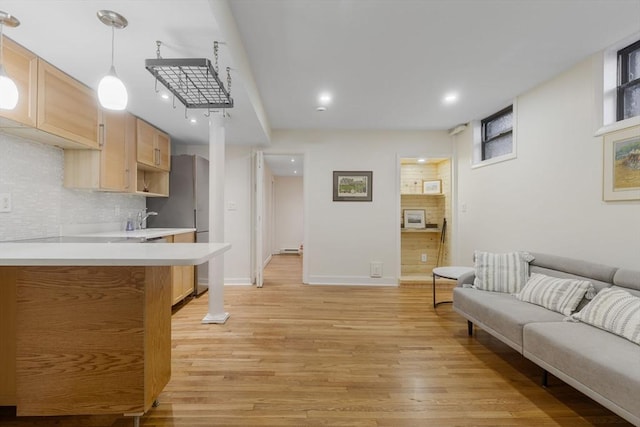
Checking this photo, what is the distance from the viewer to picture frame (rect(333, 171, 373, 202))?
4.31 metres

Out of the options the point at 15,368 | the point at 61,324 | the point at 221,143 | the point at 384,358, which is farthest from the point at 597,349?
the point at 221,143

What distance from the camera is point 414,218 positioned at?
4.92 m

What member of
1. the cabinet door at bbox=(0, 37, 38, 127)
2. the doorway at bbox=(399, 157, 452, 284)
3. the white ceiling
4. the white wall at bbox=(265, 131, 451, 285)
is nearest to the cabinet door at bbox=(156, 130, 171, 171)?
the white ceiling

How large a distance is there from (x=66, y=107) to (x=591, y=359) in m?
3.83

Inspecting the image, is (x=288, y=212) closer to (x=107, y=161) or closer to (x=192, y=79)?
(x=107, y=161)

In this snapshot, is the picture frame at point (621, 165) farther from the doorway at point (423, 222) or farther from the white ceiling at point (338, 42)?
the doorway at point (423, 222)

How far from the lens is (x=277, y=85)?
2.86 metres

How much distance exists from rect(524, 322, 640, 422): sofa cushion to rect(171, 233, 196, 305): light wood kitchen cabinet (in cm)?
316

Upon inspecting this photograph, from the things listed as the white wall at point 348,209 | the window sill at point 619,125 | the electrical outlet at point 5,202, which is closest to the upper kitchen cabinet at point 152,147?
the electrical outlet at point 5,202

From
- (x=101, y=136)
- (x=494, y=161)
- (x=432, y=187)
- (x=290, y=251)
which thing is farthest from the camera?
(x=290, y=251)

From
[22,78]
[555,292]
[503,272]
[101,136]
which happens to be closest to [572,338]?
[555,292]

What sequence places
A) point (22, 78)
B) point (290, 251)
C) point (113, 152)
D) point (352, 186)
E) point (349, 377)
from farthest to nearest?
point (290, 251) → point (352, 186) → point (113, 152) → point (349, 377) → point (22, 78)

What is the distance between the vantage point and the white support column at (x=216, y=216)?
2826 mm

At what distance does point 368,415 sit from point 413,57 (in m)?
2.70
